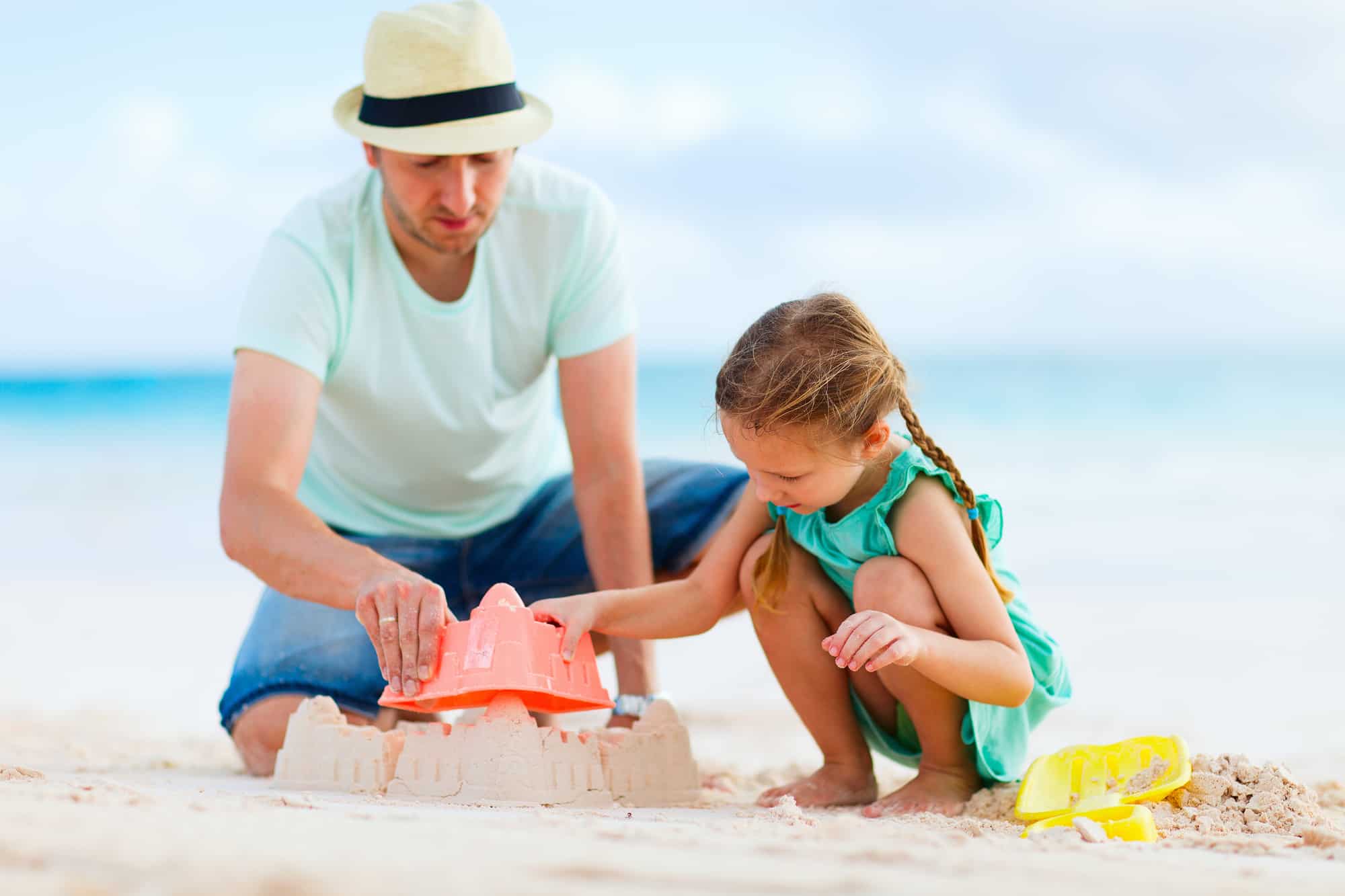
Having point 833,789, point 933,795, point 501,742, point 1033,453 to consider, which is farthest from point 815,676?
point 1033,453

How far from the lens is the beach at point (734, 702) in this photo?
1381 millimetres

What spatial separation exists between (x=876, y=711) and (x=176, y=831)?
66.8 inches

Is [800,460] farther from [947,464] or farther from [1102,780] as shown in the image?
[1102,780]

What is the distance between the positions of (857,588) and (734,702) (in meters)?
2.40

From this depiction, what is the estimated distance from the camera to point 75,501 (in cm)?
1080

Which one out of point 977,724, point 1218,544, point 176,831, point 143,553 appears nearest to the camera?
point 176,831

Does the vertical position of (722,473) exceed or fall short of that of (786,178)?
it falls short

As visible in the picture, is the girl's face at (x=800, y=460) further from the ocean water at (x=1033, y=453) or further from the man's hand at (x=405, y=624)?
the man's hand at (x=405, y=624)

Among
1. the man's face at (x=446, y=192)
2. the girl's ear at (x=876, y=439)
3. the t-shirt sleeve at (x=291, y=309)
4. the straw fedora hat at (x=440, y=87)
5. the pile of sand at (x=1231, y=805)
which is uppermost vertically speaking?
the straw fedora hat at (x=440, y=87)

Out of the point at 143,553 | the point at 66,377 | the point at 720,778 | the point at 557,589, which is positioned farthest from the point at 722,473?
the point at 66,377

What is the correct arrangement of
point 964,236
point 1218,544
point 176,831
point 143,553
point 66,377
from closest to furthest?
point 176,831, point 1218,544, point 143,553, point 964,236, point 66,377

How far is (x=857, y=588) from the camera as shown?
8.36 feet

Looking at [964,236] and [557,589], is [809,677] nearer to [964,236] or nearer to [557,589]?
[557,589]

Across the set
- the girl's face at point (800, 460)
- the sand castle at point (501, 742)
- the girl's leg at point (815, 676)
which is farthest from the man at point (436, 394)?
the girl's face at point (800, 460)
